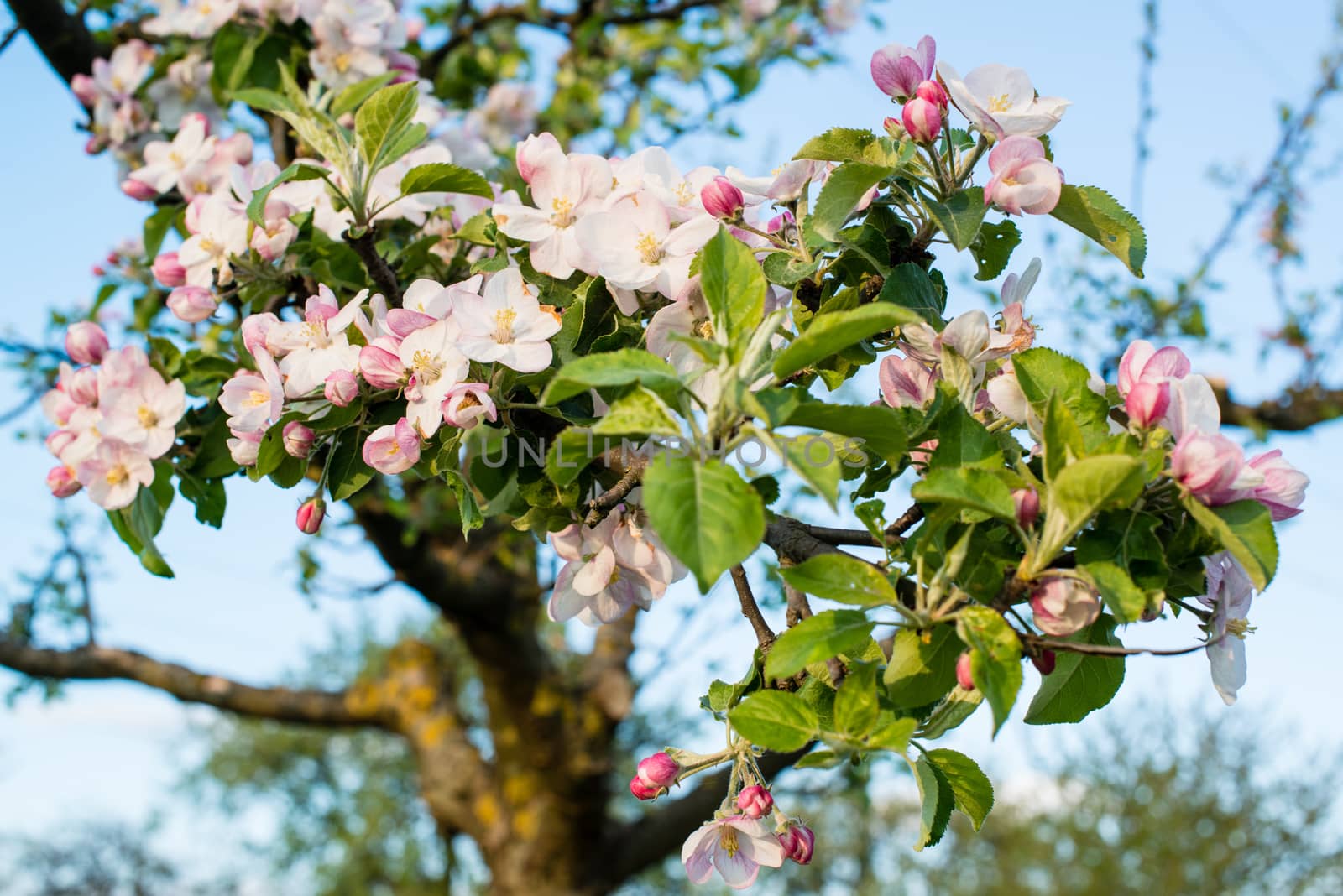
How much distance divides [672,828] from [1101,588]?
4.40m

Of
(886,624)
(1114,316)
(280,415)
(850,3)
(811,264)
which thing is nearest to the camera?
(886,624)

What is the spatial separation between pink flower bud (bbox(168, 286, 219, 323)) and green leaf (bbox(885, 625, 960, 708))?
4.00 feet

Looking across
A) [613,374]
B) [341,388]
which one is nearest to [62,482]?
[341,388]

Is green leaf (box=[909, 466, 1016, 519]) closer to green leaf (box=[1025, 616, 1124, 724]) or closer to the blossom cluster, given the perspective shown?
green leaf (box=[1025, 616, 1124, 724])

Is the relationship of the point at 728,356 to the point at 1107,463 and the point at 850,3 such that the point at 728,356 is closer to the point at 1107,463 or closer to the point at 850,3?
the point at 1107,463

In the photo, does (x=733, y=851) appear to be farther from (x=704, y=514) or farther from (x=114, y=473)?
(x=114, y=473)

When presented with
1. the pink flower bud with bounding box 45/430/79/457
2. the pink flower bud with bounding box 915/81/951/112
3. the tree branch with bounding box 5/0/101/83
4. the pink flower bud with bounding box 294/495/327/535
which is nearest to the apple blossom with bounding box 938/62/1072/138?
the pink flower bud with bounding box 915/81/951/112

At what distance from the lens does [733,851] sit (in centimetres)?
124

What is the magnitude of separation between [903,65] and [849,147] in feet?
0.51

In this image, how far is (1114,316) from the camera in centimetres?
440

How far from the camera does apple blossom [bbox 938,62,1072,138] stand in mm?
1160

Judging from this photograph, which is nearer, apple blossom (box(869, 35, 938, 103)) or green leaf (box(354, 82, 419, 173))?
apple blossom (box(869, 35, 938, 103))

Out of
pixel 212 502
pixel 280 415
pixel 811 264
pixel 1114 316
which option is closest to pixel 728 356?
pixel 811 264

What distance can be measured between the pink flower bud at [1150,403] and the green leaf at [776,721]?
1.37 feet
